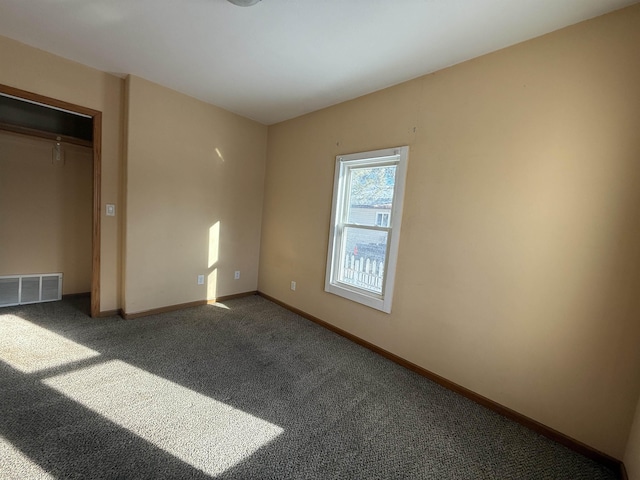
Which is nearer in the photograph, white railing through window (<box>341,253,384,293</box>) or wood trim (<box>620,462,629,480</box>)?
wood trim (<box>620,462,629,480</box>)

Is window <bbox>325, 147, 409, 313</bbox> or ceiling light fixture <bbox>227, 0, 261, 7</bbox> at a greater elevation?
ceiling light fixture <bbox>227, 0, 261, 7</bbox>

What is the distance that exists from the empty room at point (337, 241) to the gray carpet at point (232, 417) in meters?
0.01

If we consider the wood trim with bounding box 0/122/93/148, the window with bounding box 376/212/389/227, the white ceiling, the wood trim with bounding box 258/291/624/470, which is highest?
the white ceiling

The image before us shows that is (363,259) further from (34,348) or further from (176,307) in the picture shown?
(34,348)

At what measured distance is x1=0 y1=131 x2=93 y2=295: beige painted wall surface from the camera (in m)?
2.97

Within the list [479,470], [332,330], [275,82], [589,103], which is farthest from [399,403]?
[275,82]

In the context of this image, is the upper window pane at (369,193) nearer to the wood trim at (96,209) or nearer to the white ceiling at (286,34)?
the white ceiling at (286,34)

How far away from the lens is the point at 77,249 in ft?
11.3

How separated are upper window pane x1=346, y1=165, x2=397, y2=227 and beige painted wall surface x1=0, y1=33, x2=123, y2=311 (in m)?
2.57

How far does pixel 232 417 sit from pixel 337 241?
73.6 inches

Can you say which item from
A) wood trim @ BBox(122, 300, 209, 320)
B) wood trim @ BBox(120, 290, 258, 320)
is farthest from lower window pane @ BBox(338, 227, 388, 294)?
wood trim @ BBox(122, 300, 209, 320)

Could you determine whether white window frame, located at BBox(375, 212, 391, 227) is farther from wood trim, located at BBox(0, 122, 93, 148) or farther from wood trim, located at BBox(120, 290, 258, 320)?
wood trim, located at BBox(0, 122, 93, 148)

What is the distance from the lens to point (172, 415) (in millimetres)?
1610

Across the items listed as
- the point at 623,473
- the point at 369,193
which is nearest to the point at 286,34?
the point at 369,193
